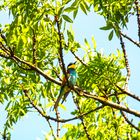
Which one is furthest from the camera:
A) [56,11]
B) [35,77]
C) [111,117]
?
[111,117]

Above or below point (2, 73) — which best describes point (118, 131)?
below

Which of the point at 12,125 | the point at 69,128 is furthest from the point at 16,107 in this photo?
the point at 69,128

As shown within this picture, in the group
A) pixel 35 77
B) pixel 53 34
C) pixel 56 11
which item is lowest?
pixel 56 11

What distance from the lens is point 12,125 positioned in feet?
30.8

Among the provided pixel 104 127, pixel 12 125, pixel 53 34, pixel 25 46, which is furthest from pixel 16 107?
pixel 53 34

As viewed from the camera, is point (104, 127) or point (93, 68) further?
point (104, 127)

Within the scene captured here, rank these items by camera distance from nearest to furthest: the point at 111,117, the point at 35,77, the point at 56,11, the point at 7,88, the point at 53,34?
the point at 56,11 < the point at 53,34 < the point at 35,77 < the point at 7,88 < the point at 111,117

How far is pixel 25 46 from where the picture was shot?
6746 millimetres

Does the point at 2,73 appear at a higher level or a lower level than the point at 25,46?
higher

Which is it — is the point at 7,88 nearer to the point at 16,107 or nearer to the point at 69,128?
the point at 16,107

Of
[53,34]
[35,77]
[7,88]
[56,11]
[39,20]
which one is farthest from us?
[7,88]

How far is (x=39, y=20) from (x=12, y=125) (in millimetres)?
4604

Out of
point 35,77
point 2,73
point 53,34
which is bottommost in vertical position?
point 53,34

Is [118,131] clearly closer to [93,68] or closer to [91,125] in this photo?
[91,125]
